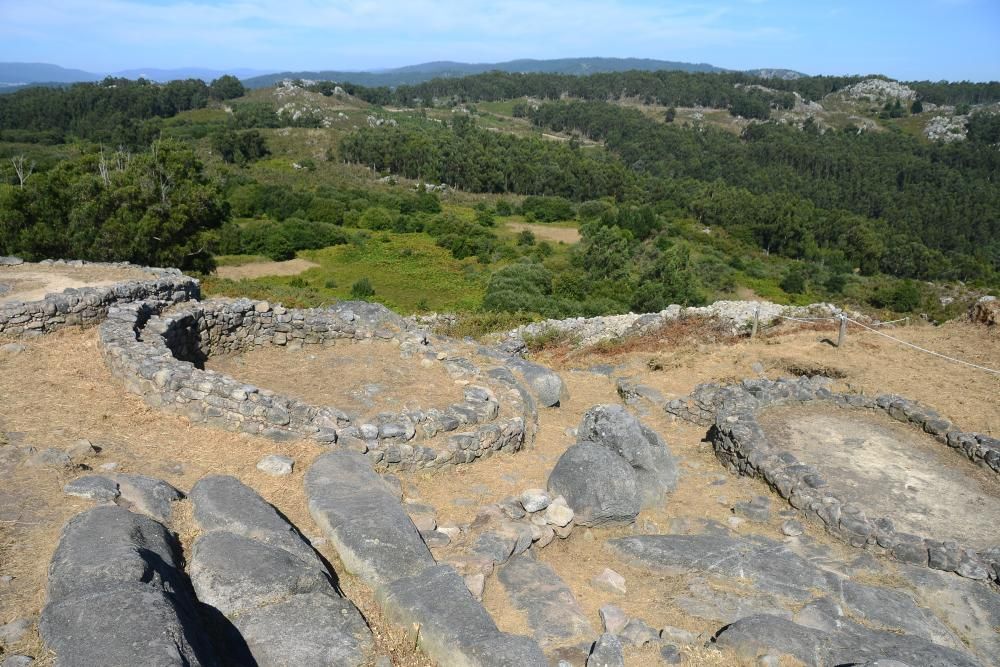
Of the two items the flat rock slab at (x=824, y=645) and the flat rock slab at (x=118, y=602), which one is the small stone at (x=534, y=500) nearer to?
the flat rock slab at (x=824, y=645)

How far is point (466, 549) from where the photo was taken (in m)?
8.86

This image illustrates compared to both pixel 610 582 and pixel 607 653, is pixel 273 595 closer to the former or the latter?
pixel 607 653

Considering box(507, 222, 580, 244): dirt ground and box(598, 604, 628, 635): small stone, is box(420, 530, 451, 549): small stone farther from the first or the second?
box(507, 222, 580, 244): dirt ground

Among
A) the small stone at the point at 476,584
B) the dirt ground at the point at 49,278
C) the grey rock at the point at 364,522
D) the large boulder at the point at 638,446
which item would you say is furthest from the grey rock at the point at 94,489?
the dirt ground at the point at 49,278

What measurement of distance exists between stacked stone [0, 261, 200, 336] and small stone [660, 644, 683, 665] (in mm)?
13570

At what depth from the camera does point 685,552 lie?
9.22 meters

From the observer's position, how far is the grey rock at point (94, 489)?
8.07 m

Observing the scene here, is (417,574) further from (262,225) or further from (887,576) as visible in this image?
(262,225)

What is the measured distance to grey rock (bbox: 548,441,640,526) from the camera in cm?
995

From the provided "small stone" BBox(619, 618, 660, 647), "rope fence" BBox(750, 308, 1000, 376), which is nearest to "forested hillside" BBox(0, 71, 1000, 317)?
"rope fence" BBox(750, 308, 1000, 376)

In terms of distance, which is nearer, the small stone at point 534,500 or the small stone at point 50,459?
the small stone at point 50,459

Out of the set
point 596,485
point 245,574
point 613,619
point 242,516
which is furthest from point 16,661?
point 596,485

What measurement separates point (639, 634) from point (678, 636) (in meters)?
0.45

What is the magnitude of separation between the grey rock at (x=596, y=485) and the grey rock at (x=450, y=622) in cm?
296
